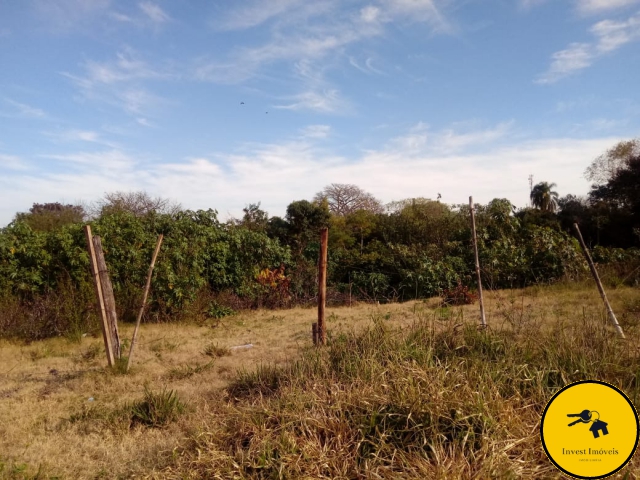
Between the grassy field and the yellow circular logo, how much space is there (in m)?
1.02

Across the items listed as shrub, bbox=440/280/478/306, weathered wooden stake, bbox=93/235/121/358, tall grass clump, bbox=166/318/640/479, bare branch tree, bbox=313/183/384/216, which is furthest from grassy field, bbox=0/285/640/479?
bare branch tree, bbox=313/183/384/216

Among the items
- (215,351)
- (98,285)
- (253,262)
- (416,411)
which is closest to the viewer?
(416,411)

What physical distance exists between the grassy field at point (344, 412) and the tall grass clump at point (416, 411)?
0.4 inches

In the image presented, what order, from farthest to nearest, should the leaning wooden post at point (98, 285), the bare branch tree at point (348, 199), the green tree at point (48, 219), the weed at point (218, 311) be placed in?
1. the bare branch tree at point (348, 199)
2. the green tree at point (48, 219)
3. the weed at point (218, 311)
4. the leaning wooden post at point (98, 285)

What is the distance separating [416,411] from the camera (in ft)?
10.1

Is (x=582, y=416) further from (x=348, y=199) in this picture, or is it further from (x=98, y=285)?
(x=348, y=199)

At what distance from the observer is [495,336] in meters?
4.27

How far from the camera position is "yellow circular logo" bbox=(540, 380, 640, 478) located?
1.58 meters

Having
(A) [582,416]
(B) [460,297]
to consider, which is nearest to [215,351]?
(A) [582,416]

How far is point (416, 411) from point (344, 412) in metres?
0.53

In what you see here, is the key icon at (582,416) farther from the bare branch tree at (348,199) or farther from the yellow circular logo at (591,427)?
the bare branch tree at (348,199)

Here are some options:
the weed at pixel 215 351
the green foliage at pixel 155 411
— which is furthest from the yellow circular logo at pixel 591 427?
the weed at pixel 215 351

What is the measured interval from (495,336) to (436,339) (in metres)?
0.53

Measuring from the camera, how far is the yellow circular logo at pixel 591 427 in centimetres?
158
